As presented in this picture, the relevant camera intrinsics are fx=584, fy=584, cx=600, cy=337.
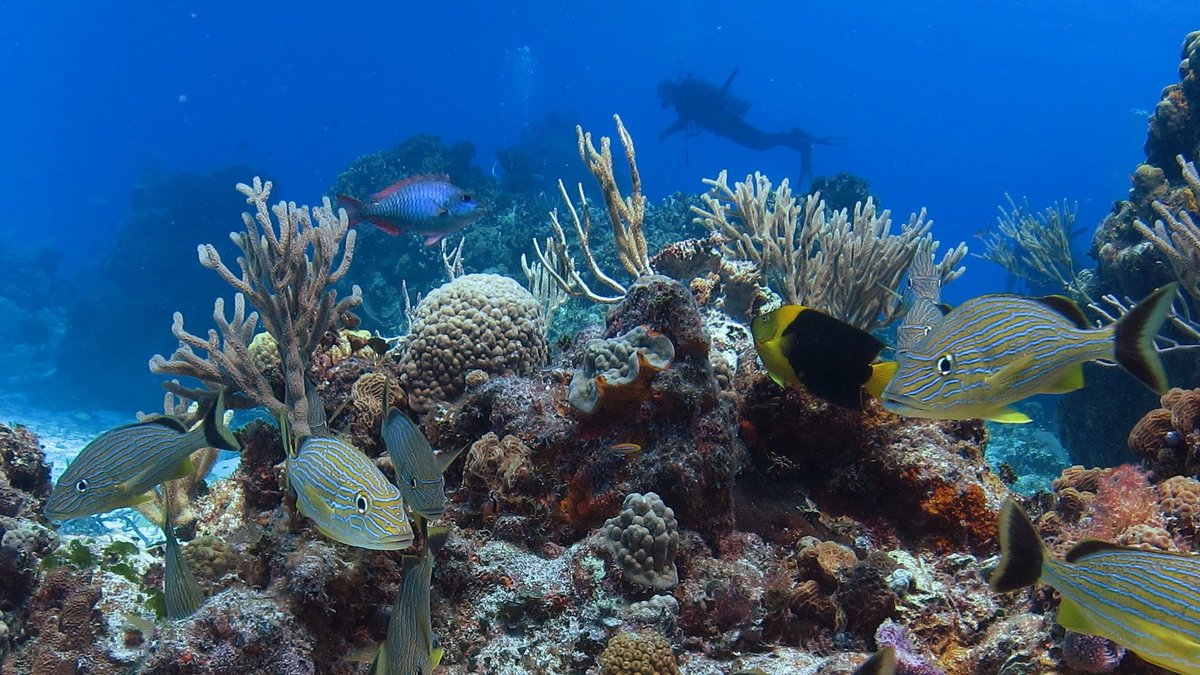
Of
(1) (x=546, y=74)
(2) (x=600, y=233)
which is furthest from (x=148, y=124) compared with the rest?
(2) (x=600, y=233)

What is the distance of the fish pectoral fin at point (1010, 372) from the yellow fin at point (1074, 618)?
2.06 feet

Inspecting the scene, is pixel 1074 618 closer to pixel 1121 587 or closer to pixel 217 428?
pixel 1121 587

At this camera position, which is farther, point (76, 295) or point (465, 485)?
point (76, 295)

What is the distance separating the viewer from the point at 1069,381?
1.90 metres

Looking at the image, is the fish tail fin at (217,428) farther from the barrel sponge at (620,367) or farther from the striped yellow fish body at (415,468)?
the barrel sponge at (620,367)

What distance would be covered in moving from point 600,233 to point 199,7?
112250 millimetres

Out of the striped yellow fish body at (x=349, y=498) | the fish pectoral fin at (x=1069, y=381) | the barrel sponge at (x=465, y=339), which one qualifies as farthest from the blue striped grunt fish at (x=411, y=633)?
the barrel sponge at (x=465, y=339)

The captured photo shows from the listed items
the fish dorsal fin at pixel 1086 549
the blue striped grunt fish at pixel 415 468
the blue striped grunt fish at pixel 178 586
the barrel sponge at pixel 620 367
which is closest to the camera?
the fish dorsal fin at pixel 1086 549

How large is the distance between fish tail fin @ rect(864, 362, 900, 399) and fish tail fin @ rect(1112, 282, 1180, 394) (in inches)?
31.1

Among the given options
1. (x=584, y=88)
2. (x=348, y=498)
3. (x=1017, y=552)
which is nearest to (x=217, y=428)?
(x=348, y=498)

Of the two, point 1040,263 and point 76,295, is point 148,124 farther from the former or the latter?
point 1040,263

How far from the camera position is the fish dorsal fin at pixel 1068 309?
6.27 feet

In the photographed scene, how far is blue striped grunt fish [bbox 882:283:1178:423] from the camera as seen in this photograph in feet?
6.02

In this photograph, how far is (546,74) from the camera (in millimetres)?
122812
